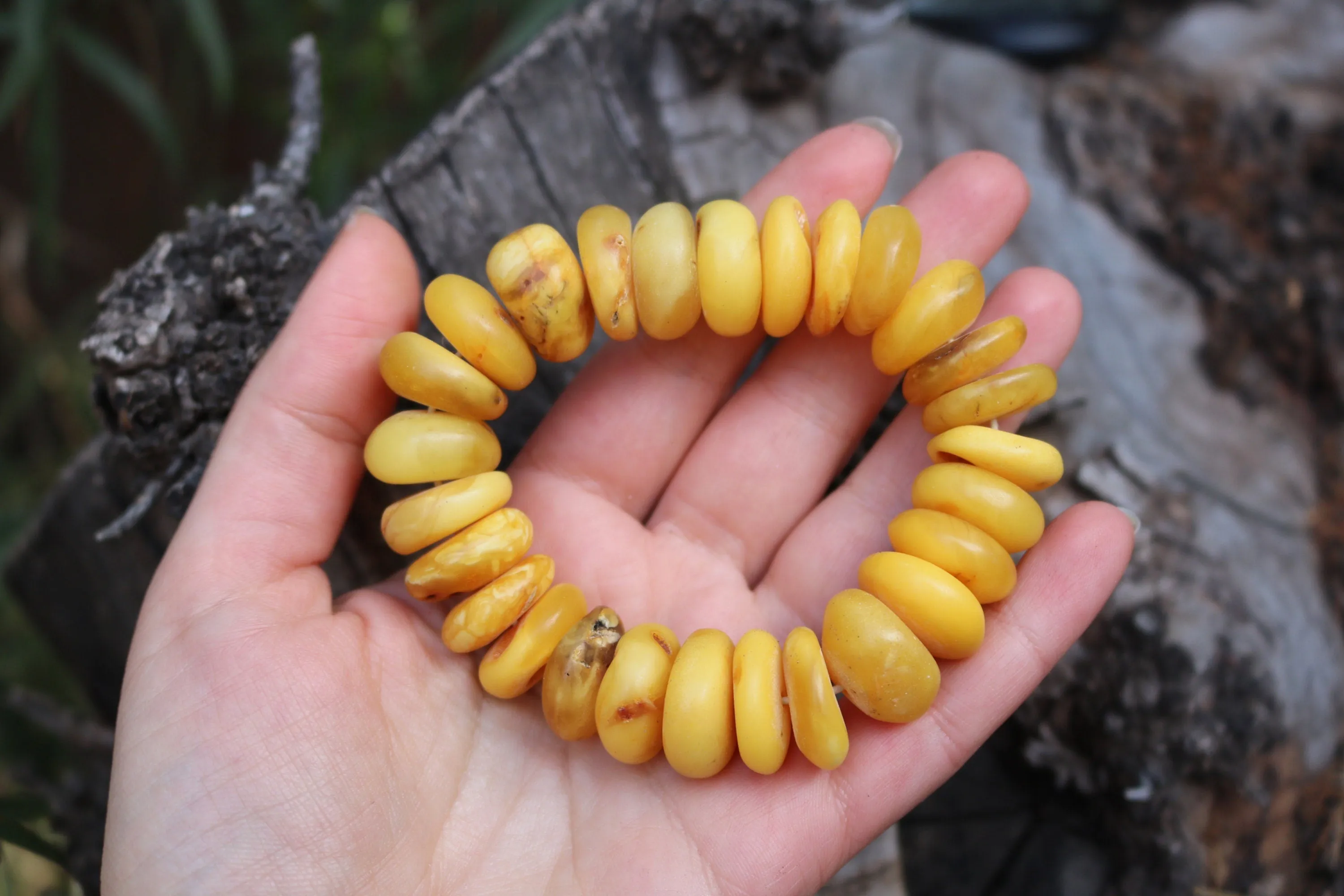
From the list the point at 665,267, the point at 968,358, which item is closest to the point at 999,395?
the point at 968,358

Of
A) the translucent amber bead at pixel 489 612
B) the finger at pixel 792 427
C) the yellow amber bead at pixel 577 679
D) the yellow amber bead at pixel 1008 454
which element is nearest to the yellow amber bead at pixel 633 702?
the yellow amber bead at pixel 577 679

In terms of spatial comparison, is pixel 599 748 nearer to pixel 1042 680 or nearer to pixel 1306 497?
pixel 1042 680

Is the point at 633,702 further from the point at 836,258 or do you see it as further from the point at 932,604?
the point at 836,258

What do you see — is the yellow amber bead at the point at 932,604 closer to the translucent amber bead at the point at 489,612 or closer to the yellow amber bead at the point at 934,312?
the yellow amber bead at the point at 934,312

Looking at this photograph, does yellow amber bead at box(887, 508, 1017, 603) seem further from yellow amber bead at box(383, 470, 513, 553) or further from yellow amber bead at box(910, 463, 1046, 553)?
yellow amber bead at box(383, 470, 513, 553)

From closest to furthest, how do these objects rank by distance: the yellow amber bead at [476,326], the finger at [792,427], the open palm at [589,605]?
the open palm at [589,605] < the yellow amber bead at [476,326] < the finger at [792,427]

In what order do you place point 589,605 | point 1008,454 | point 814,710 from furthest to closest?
point 589,605
point 1008,454
point 814,710
